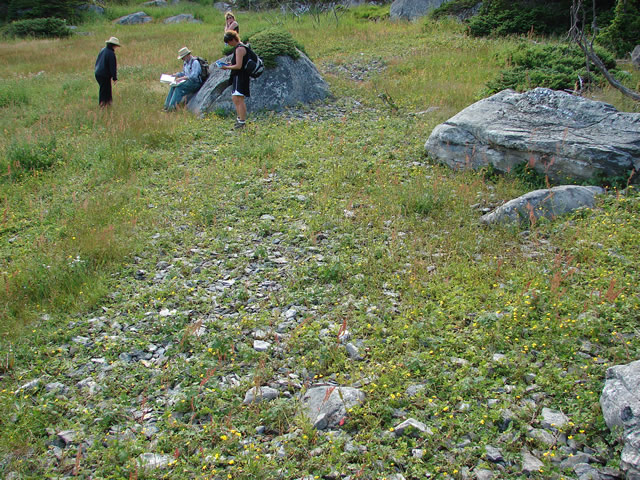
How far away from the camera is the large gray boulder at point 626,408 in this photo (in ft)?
10.5

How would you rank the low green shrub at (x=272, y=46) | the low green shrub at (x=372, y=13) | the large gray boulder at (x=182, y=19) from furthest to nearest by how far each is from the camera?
the large gray boulder at (x=182, y=19) → the low green shrub at (x=372, y=13) → the low green shrub at (x=272, y=46)

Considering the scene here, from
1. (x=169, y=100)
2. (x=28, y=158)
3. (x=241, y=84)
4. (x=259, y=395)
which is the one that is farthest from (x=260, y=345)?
(x=169, y=100)

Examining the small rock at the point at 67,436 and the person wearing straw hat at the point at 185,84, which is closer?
the small rock at the point at 67,436

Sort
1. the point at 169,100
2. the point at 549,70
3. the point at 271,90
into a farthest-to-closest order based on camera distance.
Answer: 1. the point at 169,100
2. the point at 271,90
3. the point at 549,70

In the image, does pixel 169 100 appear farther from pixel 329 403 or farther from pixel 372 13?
pixel 372 13

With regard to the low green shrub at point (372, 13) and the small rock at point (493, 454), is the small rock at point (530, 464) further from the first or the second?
the low green shrub at point (372, 13)

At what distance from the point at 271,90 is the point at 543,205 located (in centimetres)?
918

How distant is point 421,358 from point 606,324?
6.10 feet

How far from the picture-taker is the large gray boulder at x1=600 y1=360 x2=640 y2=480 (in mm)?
3209

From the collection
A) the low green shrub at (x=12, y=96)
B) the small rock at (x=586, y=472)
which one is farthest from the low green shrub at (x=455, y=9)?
the small rock at (x=586, y=472)

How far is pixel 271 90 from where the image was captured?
543 inches

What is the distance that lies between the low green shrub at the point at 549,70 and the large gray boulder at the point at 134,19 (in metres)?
31.3

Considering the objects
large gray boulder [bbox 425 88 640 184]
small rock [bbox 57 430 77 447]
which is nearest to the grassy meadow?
small rock [bbox 57 430 77 447]

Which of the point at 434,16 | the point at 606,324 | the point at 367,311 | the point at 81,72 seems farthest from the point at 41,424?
the point at 434,16
